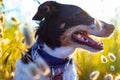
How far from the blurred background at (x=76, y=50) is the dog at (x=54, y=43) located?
47mm

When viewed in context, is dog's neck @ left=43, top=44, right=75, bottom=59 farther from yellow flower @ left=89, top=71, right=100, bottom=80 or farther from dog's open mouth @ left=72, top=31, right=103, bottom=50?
yellow flower @ left=89, top=71, right=100, bottom=80

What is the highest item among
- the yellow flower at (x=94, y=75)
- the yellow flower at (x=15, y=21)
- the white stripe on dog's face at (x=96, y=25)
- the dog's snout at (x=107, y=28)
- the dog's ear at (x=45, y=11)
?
the dog's ear at (x=45, y=11)

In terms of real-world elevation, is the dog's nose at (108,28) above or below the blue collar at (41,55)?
above

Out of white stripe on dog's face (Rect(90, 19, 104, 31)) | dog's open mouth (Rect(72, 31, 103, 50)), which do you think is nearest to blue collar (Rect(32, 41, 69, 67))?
dog's open mouth (Rect(72, 31, 103, 50))

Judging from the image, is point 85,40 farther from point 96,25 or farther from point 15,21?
point 15,21

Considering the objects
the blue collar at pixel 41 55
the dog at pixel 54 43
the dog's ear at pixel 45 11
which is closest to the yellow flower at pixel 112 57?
the dog at pixel 54 43

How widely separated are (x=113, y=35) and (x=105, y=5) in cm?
24

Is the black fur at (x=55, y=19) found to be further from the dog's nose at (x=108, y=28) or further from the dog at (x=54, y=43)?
the dog's nose at (x=108, y=28)

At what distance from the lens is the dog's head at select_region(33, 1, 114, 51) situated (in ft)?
15.4

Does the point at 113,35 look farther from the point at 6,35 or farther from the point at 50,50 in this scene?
the point at 6,35

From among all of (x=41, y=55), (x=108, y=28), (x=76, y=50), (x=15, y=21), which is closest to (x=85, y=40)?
(x=76, y=50)

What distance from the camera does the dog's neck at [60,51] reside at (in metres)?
4.71

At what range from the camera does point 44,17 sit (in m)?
4.70

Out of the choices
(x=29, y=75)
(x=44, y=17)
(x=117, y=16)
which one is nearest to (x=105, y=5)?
(x=117, y=16)
